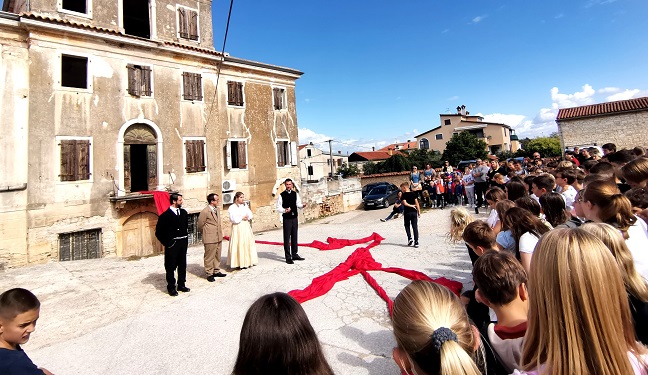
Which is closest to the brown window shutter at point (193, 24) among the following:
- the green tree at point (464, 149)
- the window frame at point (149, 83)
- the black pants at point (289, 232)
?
the window frame at point (149, 83)

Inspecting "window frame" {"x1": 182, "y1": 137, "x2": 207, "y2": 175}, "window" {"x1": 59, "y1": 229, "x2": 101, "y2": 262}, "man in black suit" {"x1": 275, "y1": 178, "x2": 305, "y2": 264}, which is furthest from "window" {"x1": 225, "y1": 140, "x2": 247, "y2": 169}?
"man in black suit" {"x1": 275, "y1": 178, "x2": 305, "y2": 264}

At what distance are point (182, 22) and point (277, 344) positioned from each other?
53.2ft

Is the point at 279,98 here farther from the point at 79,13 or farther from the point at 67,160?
the point at 67,160

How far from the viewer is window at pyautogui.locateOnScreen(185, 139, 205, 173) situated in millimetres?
13445

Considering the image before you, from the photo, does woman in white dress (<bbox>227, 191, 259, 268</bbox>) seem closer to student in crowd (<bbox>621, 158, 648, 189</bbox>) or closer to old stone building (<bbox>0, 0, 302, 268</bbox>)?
student in crowd (<bbox>621, 158, 648, 189</bbox>)

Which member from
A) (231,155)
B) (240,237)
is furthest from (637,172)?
(231,155)

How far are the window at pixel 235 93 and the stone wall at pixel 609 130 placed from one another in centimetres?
2160

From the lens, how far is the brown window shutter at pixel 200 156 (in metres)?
13.7

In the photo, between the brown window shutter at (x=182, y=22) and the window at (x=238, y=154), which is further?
the window at (x=238, y=154)

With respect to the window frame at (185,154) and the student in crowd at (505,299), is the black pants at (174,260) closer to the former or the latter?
the student in crowd at (505,299)

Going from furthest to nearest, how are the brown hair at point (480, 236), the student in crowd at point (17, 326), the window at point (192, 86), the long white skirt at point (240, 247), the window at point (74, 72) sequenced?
the window at point (192, 86) → the window at point (74, 72) → the long white skirt at point (240, 247) → the brown hair at point (480, 236) → the student in crowd at point (17, 326)

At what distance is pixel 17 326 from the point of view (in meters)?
2.09

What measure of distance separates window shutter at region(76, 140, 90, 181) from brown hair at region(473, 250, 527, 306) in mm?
13117

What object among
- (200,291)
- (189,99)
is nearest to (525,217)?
(200,291)
